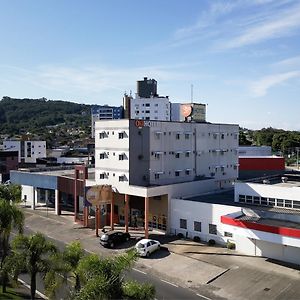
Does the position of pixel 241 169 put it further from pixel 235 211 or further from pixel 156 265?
pixel 156 265

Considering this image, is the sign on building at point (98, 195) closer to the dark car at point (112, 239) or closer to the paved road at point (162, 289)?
the dark car at point (112, 239)

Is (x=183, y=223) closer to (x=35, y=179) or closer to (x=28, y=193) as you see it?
(x=35, y=179)

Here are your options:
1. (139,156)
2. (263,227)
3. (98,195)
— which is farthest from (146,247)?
(139,156)

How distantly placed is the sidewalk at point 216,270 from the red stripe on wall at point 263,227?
3.07 metres

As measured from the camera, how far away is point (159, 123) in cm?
4803

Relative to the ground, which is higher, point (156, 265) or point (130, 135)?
point (130, 135)

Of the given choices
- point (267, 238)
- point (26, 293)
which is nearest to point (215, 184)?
point (267, 238)

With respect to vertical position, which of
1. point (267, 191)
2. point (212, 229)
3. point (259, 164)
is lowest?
point (212, 229)

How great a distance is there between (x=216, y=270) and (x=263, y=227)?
206 inches

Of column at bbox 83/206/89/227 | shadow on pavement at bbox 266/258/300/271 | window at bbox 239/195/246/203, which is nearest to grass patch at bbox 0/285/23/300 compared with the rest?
shadow on pavement at bbox 266/258/300/271

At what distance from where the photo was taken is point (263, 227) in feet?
111

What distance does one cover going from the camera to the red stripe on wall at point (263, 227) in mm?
31792

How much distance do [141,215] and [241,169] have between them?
37363mm

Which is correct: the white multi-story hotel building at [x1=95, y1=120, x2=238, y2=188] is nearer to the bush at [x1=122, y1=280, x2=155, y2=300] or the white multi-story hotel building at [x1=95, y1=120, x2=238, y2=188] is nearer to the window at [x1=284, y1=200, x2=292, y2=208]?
the window at [x1=284, y1=200, x2=292, y2=208]
